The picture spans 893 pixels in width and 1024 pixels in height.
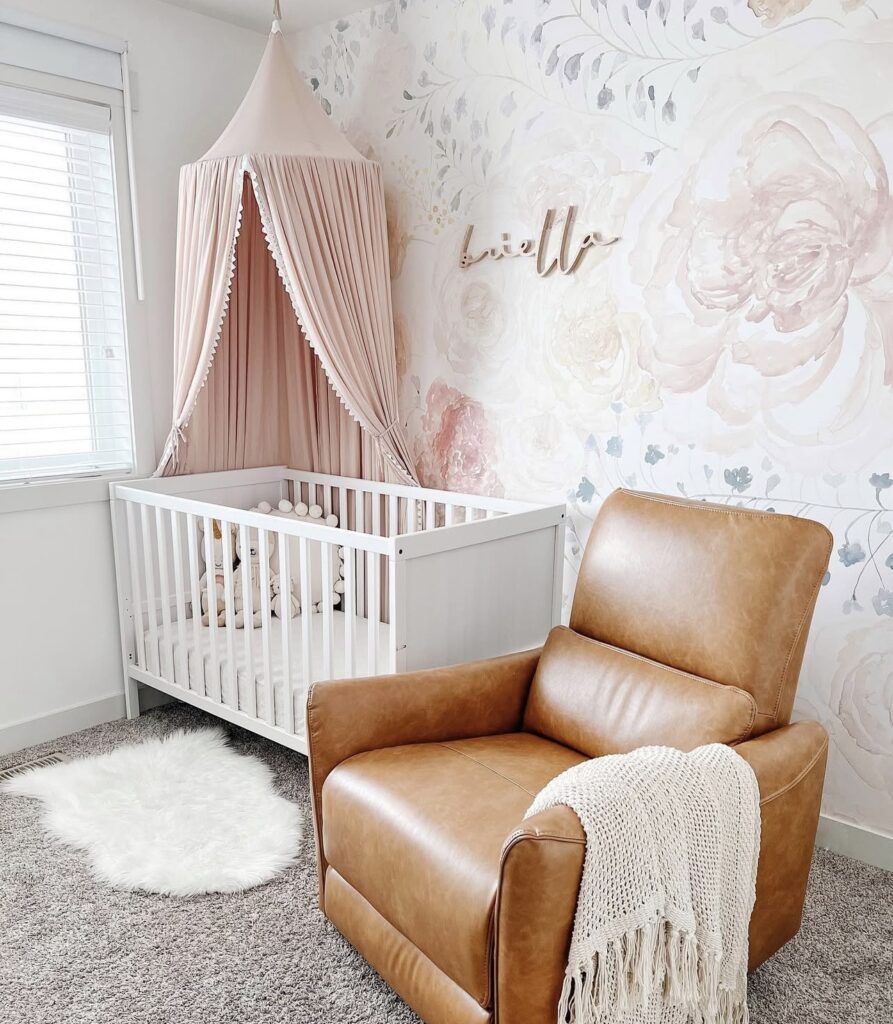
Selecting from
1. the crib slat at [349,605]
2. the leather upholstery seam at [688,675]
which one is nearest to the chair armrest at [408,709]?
the leather upholstery seam at [688,675]

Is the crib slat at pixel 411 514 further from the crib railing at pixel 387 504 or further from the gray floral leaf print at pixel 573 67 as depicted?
the gray floral leaf print at pixel 573 67

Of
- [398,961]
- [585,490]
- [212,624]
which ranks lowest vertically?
[398,961]

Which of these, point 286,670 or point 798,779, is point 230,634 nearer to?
point 286,670

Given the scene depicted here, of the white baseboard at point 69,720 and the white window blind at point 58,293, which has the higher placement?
the white window blind at point 58,293

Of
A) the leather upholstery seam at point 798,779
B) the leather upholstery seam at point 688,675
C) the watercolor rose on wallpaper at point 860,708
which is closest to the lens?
the leather upholstery seam at point 798,779

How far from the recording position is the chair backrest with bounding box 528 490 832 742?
1.73m

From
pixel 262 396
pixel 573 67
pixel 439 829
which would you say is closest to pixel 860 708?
pixel 439 829

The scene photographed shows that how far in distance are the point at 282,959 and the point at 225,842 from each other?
0.48 metres

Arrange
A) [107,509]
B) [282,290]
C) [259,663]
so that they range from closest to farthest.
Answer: [259,663] < [107,509] < [282,290]

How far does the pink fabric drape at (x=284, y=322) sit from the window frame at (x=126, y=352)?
0.46ft

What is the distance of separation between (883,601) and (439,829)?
1.29 metres

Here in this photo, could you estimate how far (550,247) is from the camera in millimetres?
2641

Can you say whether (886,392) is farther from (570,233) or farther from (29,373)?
(29,373)

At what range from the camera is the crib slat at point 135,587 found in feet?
9.84
